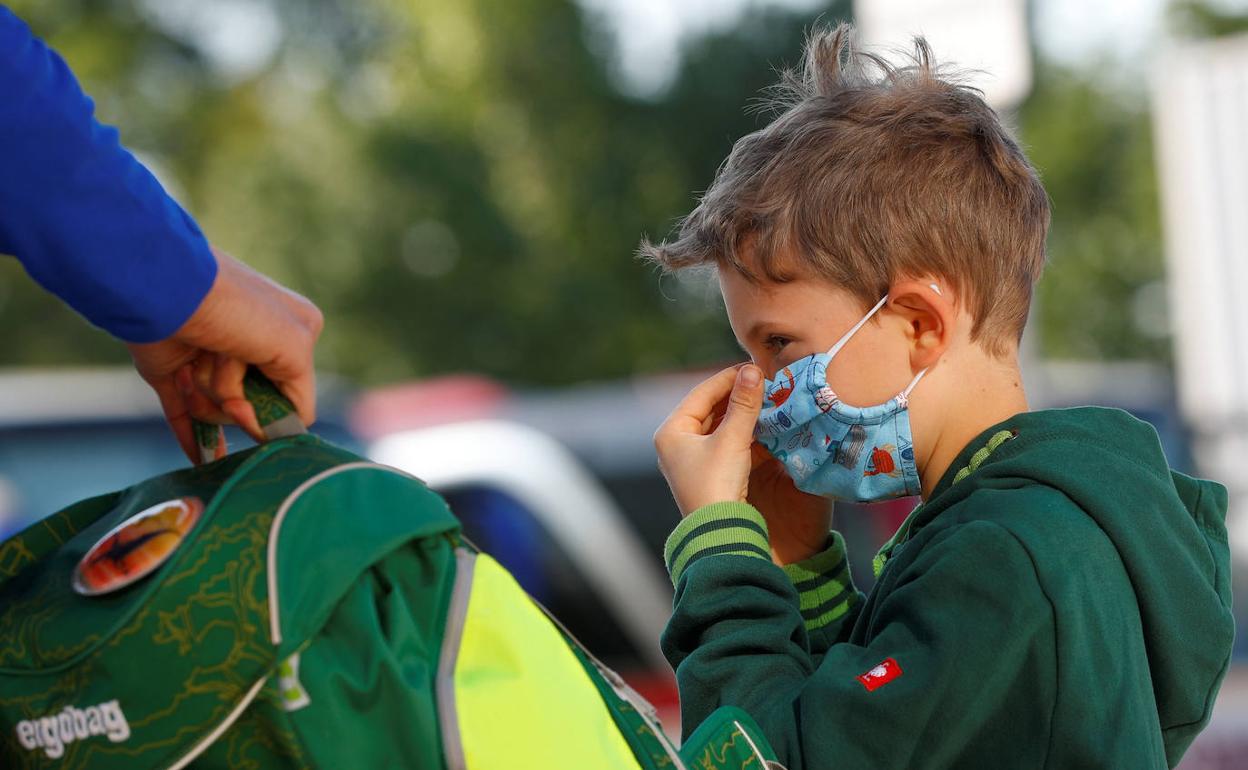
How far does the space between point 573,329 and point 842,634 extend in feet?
52.5

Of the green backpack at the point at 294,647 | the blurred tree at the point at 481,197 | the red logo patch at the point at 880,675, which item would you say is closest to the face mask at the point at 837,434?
the red logo patch at the point at 880,675

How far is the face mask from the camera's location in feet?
6.46

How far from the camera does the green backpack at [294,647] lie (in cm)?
139

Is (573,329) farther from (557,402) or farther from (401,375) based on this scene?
(557,402)

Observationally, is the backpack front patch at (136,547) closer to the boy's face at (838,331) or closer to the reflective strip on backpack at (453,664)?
the reflective strip on backpack at (453,664)

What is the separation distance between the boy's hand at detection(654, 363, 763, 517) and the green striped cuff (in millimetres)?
22

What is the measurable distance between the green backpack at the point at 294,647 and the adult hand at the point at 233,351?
24cm

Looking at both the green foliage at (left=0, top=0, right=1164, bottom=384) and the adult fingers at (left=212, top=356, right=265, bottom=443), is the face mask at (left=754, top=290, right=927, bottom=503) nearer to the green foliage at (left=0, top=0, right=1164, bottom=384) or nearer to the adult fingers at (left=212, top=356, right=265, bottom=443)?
the adult fingers at (left=212, top=356, right=265, bottom=443)

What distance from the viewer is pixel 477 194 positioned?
57.4 feet

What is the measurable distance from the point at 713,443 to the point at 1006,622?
501mm

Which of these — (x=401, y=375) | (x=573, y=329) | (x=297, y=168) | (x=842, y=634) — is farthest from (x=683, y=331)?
(x=842, y=634)

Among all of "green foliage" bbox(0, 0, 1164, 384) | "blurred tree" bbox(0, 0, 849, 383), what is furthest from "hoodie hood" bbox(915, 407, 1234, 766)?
"blurred tree" bbox(0, 0, 849, 383)

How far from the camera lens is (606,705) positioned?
1.58 meters

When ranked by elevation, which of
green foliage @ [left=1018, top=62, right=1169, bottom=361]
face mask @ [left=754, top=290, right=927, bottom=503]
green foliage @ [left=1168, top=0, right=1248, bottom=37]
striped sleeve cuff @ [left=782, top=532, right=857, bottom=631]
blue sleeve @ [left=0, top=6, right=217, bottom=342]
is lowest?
green foliage @ [left=1018, top=62, right=1169, bottom=361]
